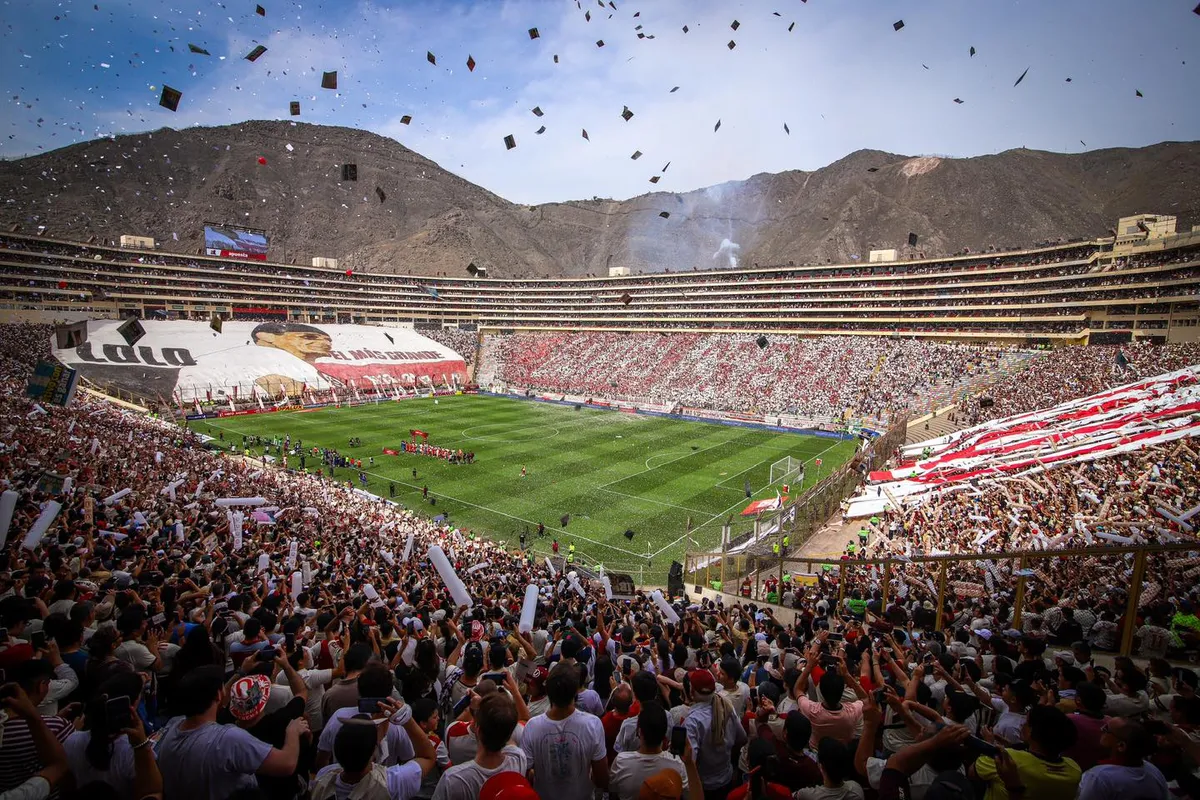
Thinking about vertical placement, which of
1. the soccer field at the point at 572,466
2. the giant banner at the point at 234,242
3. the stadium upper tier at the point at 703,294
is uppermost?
the giant banner at the point at 234,242

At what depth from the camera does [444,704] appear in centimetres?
520

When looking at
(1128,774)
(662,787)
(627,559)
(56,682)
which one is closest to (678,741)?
(662,787)

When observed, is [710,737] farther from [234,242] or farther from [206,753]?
[234,242]

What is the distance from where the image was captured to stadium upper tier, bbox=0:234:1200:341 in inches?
2117

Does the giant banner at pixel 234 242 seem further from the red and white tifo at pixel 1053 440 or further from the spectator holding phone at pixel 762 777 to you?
the spectator holding phone at pixel 762 777

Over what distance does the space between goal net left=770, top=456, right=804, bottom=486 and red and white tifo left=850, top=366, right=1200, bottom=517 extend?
6.41 metres

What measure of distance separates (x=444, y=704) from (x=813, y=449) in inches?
1555

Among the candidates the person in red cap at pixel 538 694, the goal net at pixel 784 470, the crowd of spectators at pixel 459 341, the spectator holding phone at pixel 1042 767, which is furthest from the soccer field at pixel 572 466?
the crowd of spectators at pixel 459 341

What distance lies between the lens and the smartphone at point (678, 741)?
3.47 m

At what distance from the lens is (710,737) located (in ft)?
12.8

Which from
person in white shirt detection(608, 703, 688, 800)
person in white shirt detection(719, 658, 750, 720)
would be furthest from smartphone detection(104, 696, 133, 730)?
person in white shirt detection(719, 658, 750, 720)

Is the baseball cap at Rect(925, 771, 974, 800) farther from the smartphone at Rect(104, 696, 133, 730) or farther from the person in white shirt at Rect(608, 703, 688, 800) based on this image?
the smartphone at Rect(104, 696, 133, 730)

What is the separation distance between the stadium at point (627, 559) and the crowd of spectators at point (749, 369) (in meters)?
0.69

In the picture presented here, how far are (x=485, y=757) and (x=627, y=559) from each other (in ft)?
64.4
